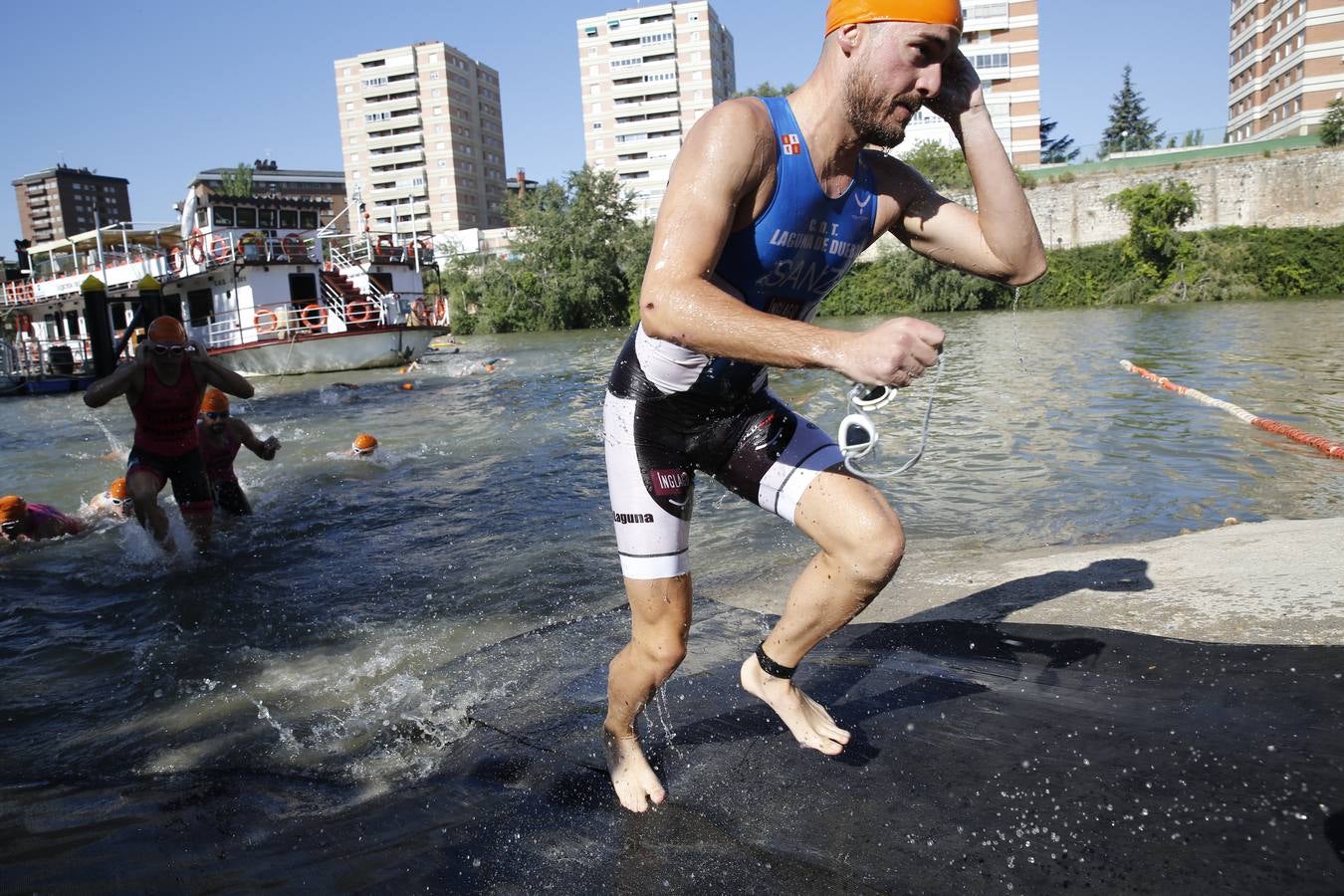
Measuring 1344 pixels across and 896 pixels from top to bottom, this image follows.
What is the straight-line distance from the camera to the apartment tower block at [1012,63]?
7744cm

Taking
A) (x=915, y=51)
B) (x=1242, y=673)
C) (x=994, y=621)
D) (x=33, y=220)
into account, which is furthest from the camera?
(x=33, y=220)

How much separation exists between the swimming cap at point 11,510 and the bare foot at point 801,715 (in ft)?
26.1

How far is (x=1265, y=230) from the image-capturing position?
41.5m

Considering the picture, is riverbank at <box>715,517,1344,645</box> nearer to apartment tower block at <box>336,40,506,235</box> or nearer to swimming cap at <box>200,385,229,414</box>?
swimming cap at <box>200,385,229,414</box>

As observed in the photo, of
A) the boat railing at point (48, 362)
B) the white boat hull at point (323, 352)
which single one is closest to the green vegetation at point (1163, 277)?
the white boat hull at point (323, 352)

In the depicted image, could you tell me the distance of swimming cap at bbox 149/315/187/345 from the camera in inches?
290

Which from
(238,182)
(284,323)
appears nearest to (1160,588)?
(284,323)

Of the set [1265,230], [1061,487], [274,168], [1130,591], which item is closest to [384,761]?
[1130,591]

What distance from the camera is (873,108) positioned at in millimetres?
2527

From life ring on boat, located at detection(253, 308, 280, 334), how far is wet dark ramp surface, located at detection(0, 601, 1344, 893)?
2724 centimetres

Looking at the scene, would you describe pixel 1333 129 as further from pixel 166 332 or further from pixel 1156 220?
pixel 166 332

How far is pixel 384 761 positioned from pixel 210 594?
3.92 m

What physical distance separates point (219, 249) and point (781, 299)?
3194cm

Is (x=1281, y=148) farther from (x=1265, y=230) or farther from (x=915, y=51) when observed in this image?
(x=915, y=51)
